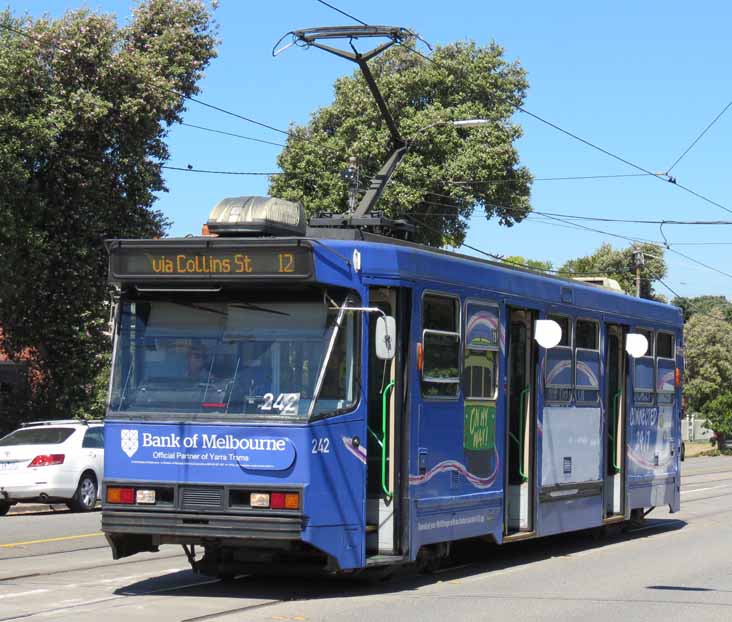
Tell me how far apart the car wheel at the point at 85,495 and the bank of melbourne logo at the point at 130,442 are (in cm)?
1088

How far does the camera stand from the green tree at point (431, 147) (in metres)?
43.8

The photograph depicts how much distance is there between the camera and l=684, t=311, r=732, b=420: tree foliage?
74.5 metres

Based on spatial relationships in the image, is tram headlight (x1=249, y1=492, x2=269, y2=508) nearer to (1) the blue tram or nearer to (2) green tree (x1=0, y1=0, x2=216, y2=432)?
(1) the blue tram

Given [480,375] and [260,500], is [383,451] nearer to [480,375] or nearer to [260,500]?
[260,500]

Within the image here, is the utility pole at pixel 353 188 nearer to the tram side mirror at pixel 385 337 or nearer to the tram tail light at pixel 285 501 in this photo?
the tram side mirror at pixel 385 337

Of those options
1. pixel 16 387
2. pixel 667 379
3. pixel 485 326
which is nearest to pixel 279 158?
pixel 16 387

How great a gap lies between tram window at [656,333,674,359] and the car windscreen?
996cm

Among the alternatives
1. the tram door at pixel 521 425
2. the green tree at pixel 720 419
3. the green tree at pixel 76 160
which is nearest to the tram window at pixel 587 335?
the tram door at pixel 521 425

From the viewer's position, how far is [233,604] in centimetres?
1028

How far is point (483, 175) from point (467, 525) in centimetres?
3216

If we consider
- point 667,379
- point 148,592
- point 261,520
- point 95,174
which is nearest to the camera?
point 261,520

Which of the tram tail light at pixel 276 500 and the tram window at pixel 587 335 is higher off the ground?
the tram window at pixel 587 335

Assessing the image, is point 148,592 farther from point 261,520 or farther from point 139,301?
point 139,301

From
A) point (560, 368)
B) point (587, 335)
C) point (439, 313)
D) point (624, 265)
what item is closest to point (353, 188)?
point (587, 335)
